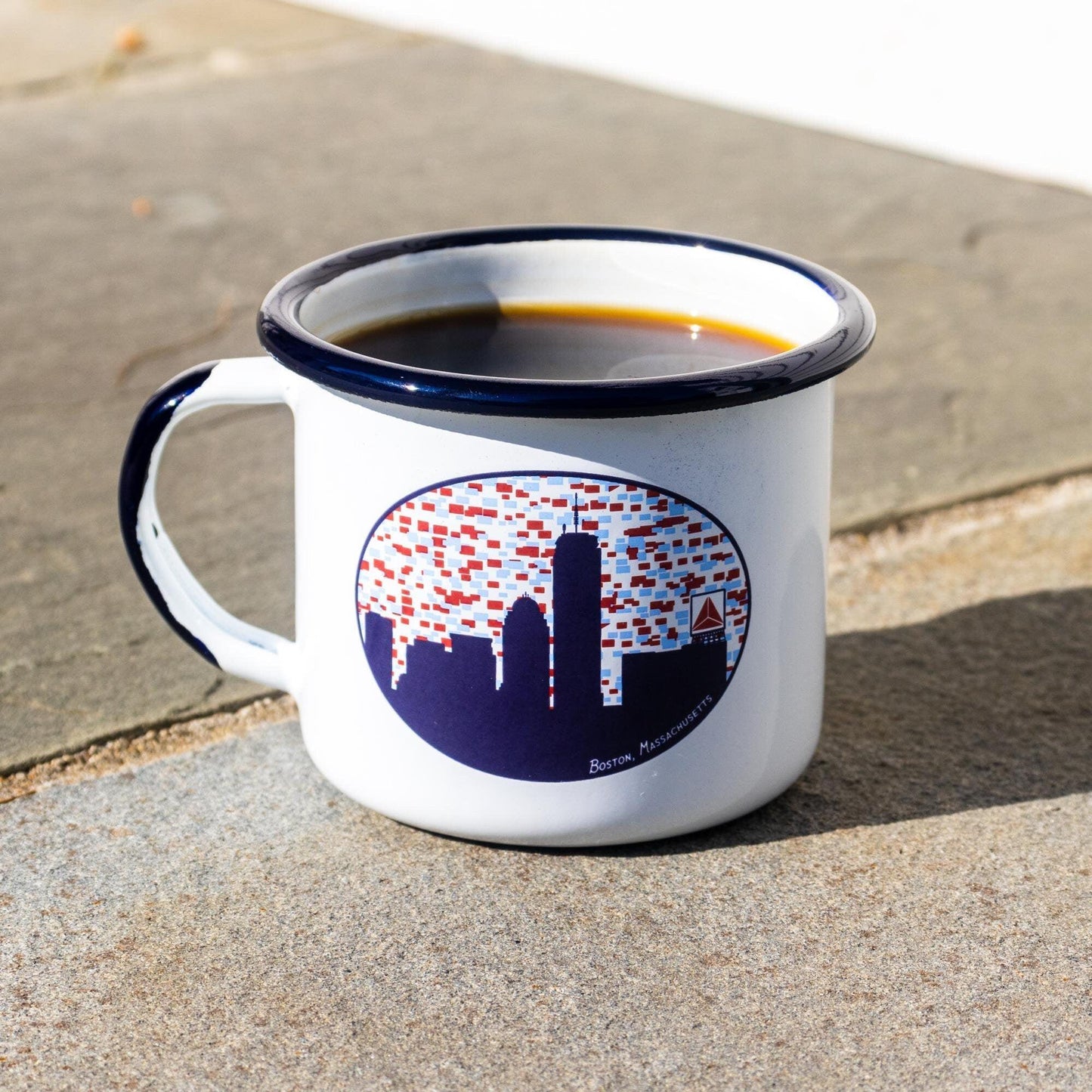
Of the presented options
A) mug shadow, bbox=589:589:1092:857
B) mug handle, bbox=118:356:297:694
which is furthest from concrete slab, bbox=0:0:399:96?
mug shadow, bbox=589:589:1092:857

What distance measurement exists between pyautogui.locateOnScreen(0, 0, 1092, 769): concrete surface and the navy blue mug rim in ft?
1.71

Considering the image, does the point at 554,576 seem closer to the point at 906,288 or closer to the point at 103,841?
the point at 103,841

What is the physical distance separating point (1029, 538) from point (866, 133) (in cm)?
244

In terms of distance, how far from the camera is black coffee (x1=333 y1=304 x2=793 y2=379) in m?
1.37

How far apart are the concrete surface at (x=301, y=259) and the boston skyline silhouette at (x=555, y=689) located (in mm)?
427

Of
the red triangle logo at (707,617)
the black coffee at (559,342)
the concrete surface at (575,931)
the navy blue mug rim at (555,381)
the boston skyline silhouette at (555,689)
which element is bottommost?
the concrete surface at (575,931)

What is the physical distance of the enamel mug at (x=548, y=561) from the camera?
116cm

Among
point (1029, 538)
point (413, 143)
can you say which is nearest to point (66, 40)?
point (413, 143)

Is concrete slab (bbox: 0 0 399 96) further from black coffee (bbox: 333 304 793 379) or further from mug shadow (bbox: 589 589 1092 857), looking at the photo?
mug shadow (bbox: 589 589 1092 857)

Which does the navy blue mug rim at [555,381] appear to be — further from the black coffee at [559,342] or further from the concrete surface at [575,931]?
the concrete surface at [575,931]

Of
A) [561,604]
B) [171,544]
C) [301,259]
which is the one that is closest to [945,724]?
[561,604]

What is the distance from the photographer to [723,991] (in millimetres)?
1163

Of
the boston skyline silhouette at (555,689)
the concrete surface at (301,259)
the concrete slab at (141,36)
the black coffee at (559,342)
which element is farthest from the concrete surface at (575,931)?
the concrete slab at (141,36)

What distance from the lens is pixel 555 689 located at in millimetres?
1213
